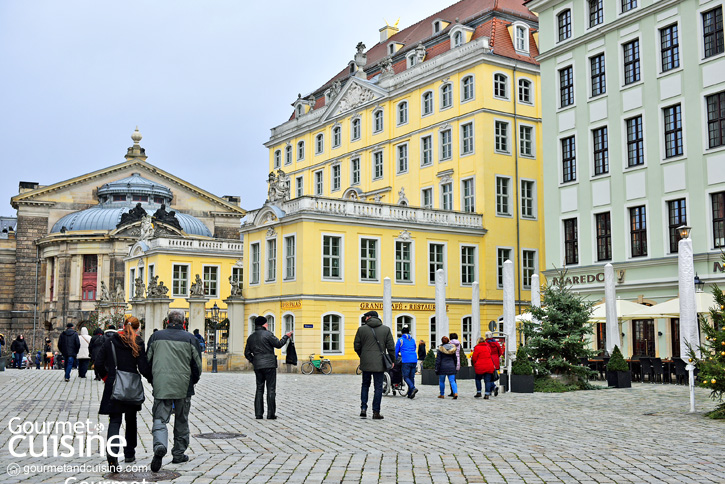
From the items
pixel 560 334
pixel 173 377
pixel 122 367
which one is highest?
pixel 560 334

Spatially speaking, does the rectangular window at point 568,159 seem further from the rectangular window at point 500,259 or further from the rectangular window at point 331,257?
the rectangular window at point 331,257

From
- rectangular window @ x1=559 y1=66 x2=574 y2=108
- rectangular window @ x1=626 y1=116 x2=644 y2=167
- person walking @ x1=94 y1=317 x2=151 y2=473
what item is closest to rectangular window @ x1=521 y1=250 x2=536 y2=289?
rectangular window @ x1=559 y1=66 x2=574 y2=108

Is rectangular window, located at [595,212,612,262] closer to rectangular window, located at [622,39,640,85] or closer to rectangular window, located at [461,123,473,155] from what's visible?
rectangular window, located at [622,39,640,85]

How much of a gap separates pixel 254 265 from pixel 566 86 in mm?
17140

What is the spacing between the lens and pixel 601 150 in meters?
33.1

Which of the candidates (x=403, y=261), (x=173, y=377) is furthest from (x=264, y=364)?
(x=403, y=261)

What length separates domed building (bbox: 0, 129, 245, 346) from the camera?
65562mm

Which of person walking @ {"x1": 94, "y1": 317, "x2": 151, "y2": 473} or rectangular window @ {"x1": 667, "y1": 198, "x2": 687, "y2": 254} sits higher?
rectangular window @ {"x1": 667, "y1": 198, "x2": 687, "y2": 254}

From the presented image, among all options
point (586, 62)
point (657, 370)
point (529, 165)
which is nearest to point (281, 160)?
point (529, 165)

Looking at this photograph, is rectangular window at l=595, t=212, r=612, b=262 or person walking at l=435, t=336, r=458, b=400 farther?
rectangular window at l=595, t=212, r=612, b=262

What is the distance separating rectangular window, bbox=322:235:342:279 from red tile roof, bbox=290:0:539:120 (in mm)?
14214

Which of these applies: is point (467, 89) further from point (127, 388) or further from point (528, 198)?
point (127, 388)

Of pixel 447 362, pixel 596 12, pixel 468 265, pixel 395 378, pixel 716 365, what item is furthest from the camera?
pixel 468 265

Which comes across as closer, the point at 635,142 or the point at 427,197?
the point at 635,142
